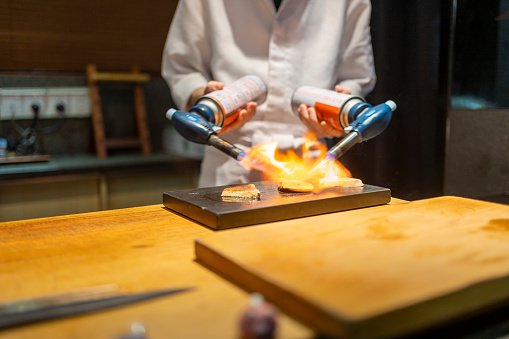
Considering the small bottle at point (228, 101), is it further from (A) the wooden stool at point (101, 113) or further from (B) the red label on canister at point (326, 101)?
(A) the wooden stool at point (101, 113)

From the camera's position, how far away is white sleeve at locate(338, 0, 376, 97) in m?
1.85

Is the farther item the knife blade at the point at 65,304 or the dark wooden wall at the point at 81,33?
the dark wooden wall at the point at 81,33

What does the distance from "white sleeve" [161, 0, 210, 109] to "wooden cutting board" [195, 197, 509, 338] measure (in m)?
1.01

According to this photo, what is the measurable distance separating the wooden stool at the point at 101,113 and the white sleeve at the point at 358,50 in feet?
6.32

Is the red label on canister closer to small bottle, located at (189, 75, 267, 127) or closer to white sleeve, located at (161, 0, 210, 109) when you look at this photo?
small bottle, located at (189, 75, 267, 127)

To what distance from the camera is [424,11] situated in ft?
6.00

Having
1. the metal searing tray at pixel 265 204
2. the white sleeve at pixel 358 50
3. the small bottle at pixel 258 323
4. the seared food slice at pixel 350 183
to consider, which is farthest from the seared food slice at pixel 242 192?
the white sleeve at pixel 358 50

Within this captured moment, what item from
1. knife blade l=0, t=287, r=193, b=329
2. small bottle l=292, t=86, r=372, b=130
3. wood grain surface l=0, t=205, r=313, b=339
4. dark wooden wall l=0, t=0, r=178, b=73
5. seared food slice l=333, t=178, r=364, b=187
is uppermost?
dark wooden wall l=0, t=0, r=178, b=73

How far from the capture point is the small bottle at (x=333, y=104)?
4.56 ft

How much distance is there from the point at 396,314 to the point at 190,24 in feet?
5.03

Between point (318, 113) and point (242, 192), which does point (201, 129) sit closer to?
point (242, 192)

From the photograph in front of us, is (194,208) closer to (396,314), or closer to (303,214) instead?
(303,214)

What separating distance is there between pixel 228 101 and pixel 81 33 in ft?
7.26

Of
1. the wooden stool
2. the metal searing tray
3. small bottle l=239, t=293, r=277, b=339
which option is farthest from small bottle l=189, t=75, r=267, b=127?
the wooden stool
